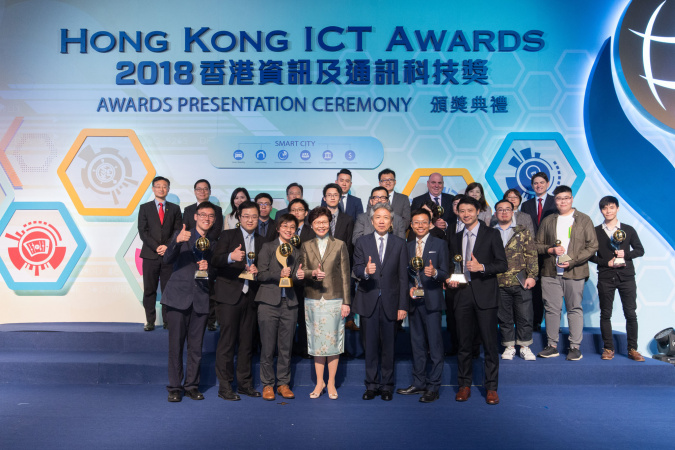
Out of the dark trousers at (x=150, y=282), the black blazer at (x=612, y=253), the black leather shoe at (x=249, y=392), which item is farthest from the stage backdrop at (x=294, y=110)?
the black leather shoe at (x=249, y=392)

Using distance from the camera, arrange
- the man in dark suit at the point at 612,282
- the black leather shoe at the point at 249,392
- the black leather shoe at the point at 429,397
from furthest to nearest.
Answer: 1. the man in dark suit at the point at 612,282
2. the black leather shoe at the point at 249,392
3. the black leather shoe at the point at 429,397

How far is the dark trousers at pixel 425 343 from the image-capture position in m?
4.54

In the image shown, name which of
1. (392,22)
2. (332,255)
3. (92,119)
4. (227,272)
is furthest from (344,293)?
(92,119)

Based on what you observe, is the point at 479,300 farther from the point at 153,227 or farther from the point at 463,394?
the point at 153,227

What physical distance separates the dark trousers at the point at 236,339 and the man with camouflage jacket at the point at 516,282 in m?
2.33

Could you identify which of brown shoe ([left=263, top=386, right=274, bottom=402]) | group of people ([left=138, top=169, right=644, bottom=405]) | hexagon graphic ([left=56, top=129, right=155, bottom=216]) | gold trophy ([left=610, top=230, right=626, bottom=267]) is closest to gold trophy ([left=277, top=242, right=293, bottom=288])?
group of people ([left=138, top=169, right=644, bottom=405])

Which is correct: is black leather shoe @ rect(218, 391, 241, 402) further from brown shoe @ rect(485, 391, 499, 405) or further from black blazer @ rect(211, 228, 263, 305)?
brown shoe @ rect(485, 391, 499, 405)

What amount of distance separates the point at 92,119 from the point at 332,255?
3936mm

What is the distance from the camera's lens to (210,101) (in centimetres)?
671

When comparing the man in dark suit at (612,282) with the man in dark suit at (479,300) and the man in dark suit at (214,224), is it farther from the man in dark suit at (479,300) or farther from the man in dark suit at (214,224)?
the man in dark suit at (214,224)

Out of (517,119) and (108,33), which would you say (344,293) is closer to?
(517,119)

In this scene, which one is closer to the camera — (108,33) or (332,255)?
(332,255)

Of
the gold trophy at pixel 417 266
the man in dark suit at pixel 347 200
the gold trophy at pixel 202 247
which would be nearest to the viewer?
the gold trophy at pixel 202 247

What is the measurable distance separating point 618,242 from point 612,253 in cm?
18
